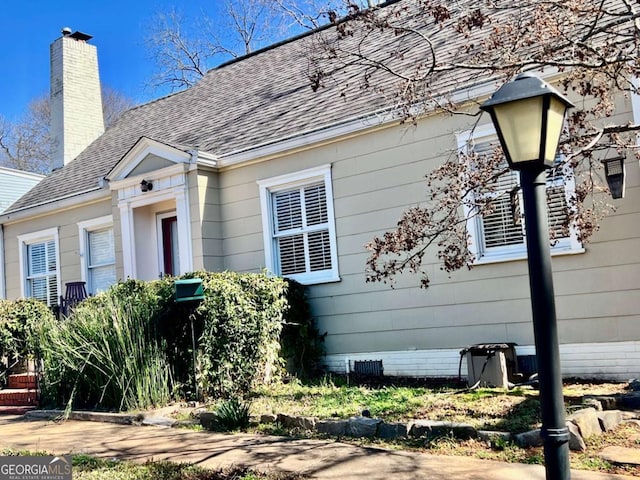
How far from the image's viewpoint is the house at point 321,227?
23.9 ft

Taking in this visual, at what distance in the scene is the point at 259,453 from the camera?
5062 mm

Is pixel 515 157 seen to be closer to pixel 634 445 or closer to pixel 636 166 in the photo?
pixel 634 445

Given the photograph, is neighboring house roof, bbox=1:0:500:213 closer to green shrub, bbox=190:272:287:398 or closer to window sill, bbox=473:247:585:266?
window sill, bbox=473:247:585:266

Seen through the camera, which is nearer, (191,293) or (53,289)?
(191,293)

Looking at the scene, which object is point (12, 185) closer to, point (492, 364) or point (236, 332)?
point (236, 332)

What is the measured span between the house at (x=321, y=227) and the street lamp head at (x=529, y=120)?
4.53 meters

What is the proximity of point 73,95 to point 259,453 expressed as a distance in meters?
13.2

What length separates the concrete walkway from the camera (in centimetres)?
429

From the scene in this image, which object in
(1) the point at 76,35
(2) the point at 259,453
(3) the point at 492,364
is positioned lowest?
(2) the point at 259,453

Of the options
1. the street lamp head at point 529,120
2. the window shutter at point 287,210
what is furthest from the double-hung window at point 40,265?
the street lamp head at point 529,120

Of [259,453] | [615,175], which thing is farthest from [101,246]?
[615,175]

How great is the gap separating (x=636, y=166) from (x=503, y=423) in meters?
3.42

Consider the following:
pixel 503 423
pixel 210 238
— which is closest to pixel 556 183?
pixel 503 423

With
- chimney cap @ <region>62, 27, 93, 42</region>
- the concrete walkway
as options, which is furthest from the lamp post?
chimney cap @ <region>62, 27, 93, 42</region>
